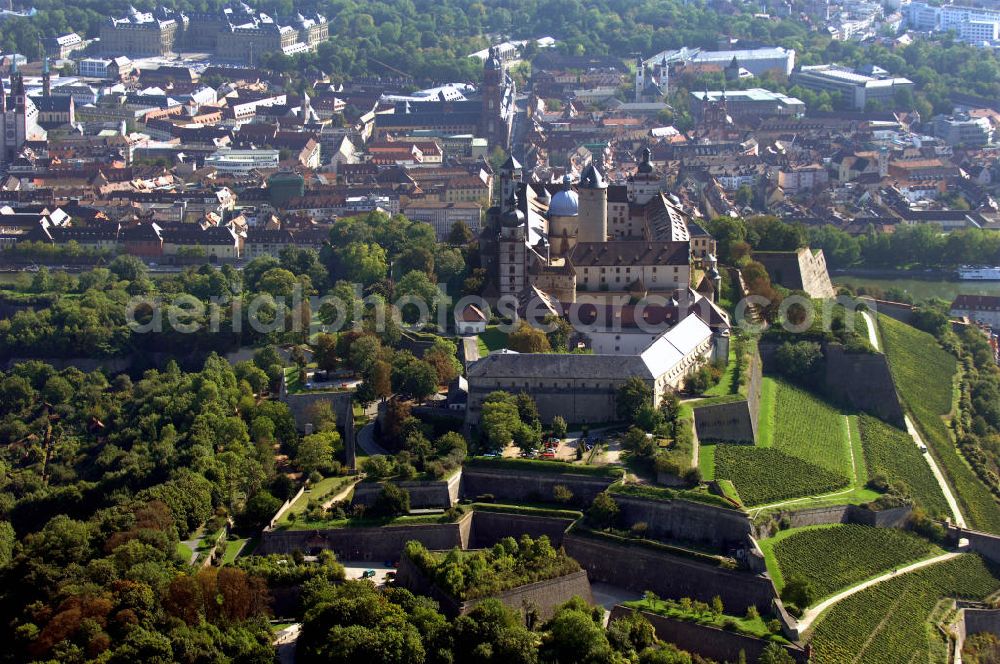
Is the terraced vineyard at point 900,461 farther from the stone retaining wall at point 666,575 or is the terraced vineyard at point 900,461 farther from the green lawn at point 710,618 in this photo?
the green lawn at point 710,618

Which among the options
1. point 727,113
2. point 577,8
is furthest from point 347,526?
point 577,8

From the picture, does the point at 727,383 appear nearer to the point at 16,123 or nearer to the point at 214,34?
the point at 16,123

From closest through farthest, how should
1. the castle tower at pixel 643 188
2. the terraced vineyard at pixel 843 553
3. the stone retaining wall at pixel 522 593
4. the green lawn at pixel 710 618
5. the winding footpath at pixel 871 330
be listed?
the green lawn at pixel 710 618, the stone retaining wall at pixel 522 593, the terraced vineyard at pixel 843 553, the winding footpath at pixel 871 330, the castle tower at pixel 643 188

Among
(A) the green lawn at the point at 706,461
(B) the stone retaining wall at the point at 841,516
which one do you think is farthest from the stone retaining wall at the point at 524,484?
(B) the stone retaining wall at the point at 841,516

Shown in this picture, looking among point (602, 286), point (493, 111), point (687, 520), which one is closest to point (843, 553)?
point (687, 520)

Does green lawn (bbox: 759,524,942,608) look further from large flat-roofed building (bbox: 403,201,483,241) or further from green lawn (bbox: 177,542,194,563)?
large flat-roofed building (bbox: 403,201,483,241)

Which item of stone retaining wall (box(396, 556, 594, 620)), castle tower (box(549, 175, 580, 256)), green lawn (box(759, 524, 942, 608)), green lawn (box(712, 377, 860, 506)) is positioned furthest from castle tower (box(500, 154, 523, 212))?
stone retaining wall (box(396, 556, 594, 620))

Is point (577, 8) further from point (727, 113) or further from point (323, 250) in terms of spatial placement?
point (323, 250)
